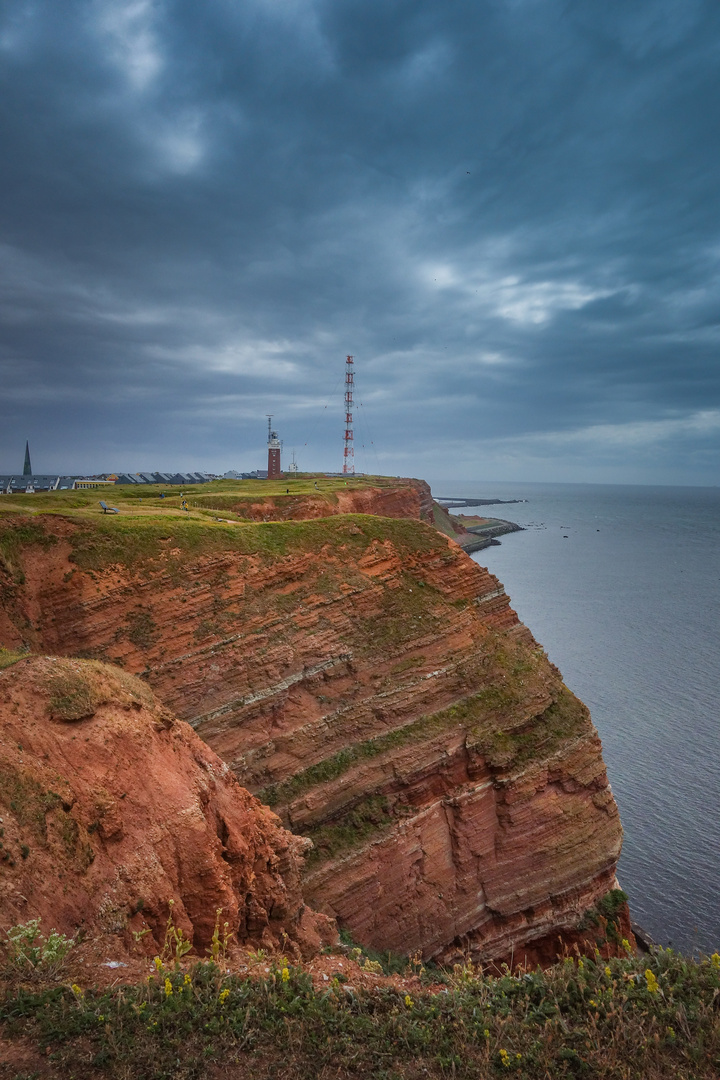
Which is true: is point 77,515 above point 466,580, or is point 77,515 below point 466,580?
above

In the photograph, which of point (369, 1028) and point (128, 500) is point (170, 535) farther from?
point (369, 1028)

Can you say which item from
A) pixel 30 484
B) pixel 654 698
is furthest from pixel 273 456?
pixel 654 698

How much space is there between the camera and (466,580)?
24.9 m

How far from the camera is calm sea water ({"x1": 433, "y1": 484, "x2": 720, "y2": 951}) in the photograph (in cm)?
2712

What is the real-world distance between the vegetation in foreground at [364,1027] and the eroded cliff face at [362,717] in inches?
444

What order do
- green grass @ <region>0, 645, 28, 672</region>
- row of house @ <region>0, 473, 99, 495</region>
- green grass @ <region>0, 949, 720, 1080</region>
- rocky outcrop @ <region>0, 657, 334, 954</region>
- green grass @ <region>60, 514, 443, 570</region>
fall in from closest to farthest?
green grass @ <region>0, 949, 720, 1080</region>, rocky outcrop @ <region>0, 657, 334, 954</region>, green grass @ <region>0, 645, 28, 672</region>, green grass @ <region>60, 514, 443, 570</region>, row of house @ <region>0, 473, 99, 495</region>

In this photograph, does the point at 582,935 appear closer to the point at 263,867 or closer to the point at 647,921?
the point at 647,921

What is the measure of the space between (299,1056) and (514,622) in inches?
780

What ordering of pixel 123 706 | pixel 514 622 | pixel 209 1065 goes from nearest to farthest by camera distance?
pixel 209 1065 → pixel 123 706 → pixel 514 622

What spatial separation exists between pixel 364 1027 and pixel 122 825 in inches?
230

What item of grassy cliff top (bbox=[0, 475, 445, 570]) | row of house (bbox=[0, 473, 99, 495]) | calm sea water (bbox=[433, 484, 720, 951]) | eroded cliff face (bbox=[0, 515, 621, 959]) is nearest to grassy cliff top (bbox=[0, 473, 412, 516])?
grassy cliff top (bbox=[0, 475, 445, 570])

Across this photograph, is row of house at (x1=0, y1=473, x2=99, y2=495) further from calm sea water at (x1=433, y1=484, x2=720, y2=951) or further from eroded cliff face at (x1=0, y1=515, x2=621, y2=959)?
calm sea water at (x1=433, y1=484, x2=720, y2=951)

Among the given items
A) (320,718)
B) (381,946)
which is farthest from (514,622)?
(381,946)

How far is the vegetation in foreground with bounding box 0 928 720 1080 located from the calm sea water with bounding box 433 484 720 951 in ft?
7.77
